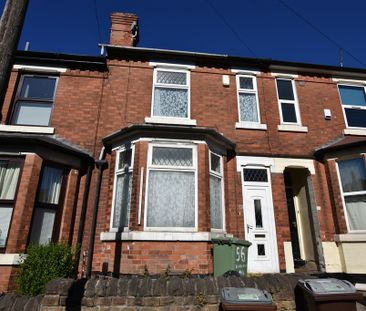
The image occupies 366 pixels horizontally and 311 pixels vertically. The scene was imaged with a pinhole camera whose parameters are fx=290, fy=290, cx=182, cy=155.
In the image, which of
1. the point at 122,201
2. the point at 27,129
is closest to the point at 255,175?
the point at 122,201

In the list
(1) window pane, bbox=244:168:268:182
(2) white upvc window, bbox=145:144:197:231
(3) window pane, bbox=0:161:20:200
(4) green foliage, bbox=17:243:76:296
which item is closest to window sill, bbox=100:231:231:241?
(2) white upvc window, bbox=145:144:197:231

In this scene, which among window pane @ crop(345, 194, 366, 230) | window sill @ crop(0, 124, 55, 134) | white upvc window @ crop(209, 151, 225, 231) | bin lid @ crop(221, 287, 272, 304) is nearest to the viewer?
bin lid @ crop(221, 287, 272, 304)

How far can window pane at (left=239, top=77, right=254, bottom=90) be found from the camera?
986 centimetres

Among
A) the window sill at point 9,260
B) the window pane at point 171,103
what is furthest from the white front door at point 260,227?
the window sill at point 9,260

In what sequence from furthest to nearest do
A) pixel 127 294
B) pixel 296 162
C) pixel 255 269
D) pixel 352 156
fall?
pixel 296 162 → pixel 352 156 → pixel 255 269 → pixel 127 294

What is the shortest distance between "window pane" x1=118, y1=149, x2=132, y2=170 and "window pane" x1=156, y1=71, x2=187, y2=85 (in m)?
2.90

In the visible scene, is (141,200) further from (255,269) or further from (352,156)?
(352,156)

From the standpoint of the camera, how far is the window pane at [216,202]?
24.6ft

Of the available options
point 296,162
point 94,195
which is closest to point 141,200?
point 94,195

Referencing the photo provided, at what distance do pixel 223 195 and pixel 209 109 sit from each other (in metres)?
2.85

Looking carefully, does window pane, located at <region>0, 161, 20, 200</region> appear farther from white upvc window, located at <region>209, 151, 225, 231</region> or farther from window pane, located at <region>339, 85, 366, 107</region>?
window pane, located at <region>339, 85, 366, 107</region>

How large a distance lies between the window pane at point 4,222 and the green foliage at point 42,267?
2.90ft

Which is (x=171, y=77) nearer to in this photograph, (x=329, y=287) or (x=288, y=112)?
(x=288, y=112)

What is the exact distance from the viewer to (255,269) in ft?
25.4
